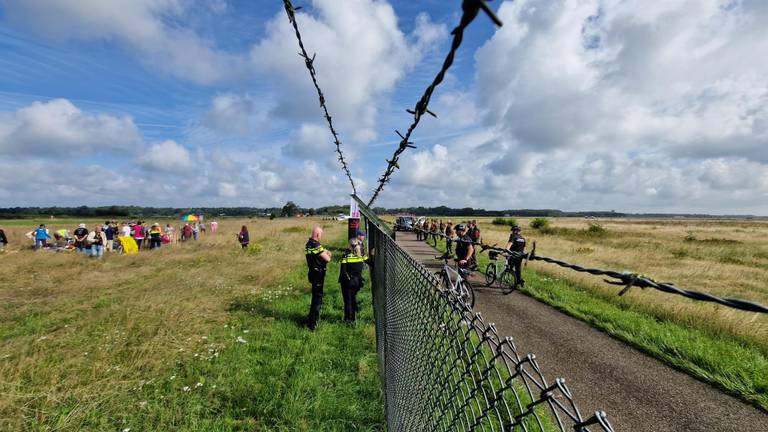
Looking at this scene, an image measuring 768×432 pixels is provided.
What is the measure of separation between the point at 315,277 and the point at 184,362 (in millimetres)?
2608

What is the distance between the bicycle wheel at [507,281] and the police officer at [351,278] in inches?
203

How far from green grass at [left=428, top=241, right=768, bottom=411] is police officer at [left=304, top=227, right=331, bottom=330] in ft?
19.9

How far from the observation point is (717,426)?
439 cm

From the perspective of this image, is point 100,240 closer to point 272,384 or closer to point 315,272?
point 315,272

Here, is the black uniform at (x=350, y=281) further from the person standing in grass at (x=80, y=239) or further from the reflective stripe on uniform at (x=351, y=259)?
the person standing in grass at (x=80, y=239)

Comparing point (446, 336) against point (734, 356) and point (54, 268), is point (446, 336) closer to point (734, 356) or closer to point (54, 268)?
point (734, 356)

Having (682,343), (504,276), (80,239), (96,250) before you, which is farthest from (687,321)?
(80,239)

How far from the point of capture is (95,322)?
Answer: 719 centimetres

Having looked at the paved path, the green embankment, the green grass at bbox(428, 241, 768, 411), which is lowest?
the paved path

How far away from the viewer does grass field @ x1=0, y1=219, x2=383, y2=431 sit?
A: 13.8ft

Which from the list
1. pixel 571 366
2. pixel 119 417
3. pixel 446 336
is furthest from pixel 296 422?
pixel 571 366

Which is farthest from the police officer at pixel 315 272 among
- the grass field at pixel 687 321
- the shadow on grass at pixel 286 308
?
the grass field at pixel 687 321

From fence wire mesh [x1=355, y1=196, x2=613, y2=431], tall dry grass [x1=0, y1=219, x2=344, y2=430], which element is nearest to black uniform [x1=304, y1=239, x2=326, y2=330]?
tall dry grass [x1=0, y1=219, x2=344, y2=430]

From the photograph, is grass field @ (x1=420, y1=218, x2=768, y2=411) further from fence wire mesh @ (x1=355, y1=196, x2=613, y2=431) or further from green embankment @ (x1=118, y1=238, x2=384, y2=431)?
green embankment @ (x1=118, y1=238, x2=384, y2=431)
